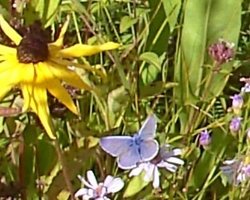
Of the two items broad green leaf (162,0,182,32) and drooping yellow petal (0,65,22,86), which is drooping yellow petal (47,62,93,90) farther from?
broad green leaf (162,0,182,32)

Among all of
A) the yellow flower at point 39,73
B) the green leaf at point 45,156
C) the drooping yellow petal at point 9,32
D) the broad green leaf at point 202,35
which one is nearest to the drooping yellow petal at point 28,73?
the yellow flower at point 39,73

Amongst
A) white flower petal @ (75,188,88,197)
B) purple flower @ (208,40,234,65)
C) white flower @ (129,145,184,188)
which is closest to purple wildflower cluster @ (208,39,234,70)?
purple flower @ (208,40,234,65)

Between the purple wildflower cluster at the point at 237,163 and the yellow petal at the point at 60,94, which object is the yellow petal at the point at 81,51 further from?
the purple wildflower cluster at the point at 237,163

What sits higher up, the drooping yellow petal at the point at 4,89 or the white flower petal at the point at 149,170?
the drooping yellow petal at the point at 4,89

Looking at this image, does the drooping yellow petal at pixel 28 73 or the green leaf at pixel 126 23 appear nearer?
the drooping yellow petal at pixel 28 73

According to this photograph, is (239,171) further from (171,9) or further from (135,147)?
(171,9)

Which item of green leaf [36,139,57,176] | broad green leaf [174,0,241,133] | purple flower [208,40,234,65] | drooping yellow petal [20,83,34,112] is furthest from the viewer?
broad green leaf [174,0,241,133]
